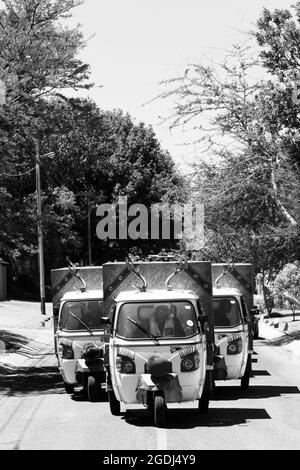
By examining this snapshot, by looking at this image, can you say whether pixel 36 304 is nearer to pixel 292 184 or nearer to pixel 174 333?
pixel 292 184

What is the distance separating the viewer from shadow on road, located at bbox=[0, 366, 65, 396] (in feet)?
71.9

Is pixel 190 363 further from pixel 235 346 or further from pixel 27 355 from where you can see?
pixel 27 355

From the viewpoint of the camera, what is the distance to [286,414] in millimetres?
16266

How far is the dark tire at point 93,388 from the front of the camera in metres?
18.7

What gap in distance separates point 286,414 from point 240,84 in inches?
627

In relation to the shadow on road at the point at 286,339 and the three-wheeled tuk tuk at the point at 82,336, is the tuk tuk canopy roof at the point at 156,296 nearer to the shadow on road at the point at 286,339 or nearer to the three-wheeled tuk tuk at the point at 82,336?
the three-wheeled tuk tuk at the point at 82,336

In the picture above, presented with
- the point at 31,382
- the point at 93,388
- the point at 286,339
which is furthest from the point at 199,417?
the point at 286,339

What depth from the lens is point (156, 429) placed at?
14.7 metres

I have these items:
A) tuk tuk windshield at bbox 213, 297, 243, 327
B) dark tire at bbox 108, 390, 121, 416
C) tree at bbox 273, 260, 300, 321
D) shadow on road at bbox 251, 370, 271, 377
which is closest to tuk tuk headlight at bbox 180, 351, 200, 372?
dark tire at bbox 108, 390, 121, 416

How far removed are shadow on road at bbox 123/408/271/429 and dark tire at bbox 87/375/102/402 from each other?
5.79 ft

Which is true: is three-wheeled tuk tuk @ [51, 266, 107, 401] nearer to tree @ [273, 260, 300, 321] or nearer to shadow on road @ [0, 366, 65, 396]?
shadow on road @ [0, 366, 65, 396]

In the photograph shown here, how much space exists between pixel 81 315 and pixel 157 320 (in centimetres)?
475

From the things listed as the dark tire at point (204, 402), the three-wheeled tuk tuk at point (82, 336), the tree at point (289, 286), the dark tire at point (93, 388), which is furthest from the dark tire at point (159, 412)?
the tree at point (289, 286)

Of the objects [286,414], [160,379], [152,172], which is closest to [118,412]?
[160,379]
